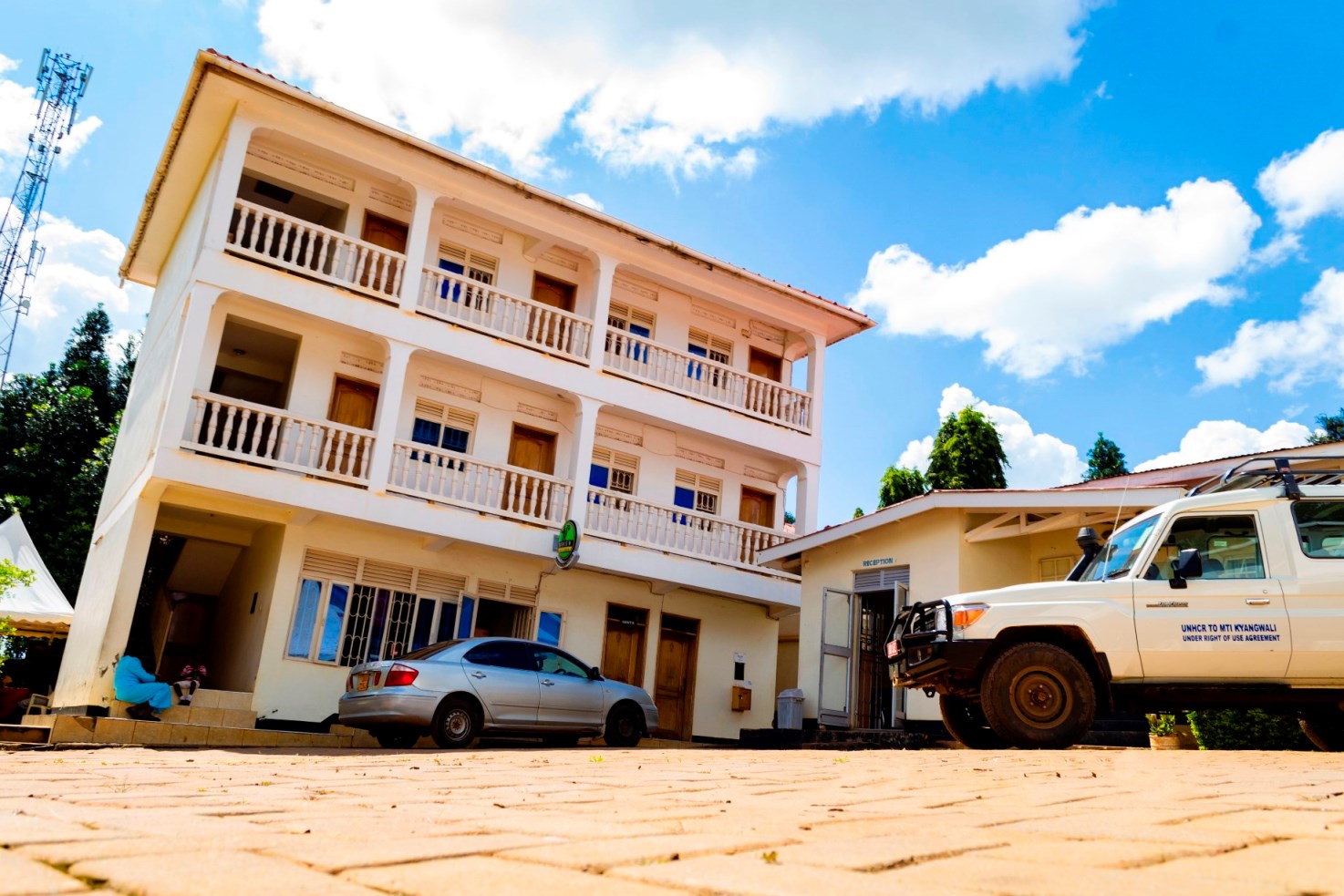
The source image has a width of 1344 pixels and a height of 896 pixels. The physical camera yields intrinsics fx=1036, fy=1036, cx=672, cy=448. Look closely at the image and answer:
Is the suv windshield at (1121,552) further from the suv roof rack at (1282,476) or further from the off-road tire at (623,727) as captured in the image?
the off-road tire at (623,727)

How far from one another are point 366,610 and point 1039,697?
11919mm

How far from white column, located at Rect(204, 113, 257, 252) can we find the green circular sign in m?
7.13

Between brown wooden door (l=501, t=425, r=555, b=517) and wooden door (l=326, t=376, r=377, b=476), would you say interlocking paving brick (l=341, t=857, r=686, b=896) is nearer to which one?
wooden door (l=326, t=376, r=377, b=476)

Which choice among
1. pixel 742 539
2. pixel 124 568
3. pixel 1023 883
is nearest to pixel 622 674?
pixel 742 539

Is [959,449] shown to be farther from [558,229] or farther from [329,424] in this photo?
[329,424]

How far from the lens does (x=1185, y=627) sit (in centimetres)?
853

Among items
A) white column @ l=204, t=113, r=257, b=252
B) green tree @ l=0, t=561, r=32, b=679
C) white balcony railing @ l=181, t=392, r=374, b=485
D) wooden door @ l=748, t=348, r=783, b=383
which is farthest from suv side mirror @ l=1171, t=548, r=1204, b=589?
green tree @ l=0, t=561, r=32, b=679

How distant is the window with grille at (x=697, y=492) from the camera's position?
854 inches

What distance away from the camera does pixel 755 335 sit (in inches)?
923

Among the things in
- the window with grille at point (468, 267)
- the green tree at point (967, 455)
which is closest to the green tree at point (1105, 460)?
the green tree at point (967, 455)

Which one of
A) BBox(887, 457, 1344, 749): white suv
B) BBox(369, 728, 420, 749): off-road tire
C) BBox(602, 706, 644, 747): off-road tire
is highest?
BBox(887, 457, 1344, 749): white suv

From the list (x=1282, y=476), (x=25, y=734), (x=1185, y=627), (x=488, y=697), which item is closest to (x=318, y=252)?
(x=25, y=734)

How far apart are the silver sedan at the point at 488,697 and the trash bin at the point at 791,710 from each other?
8.95 ft

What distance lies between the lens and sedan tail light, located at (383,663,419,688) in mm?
12398
